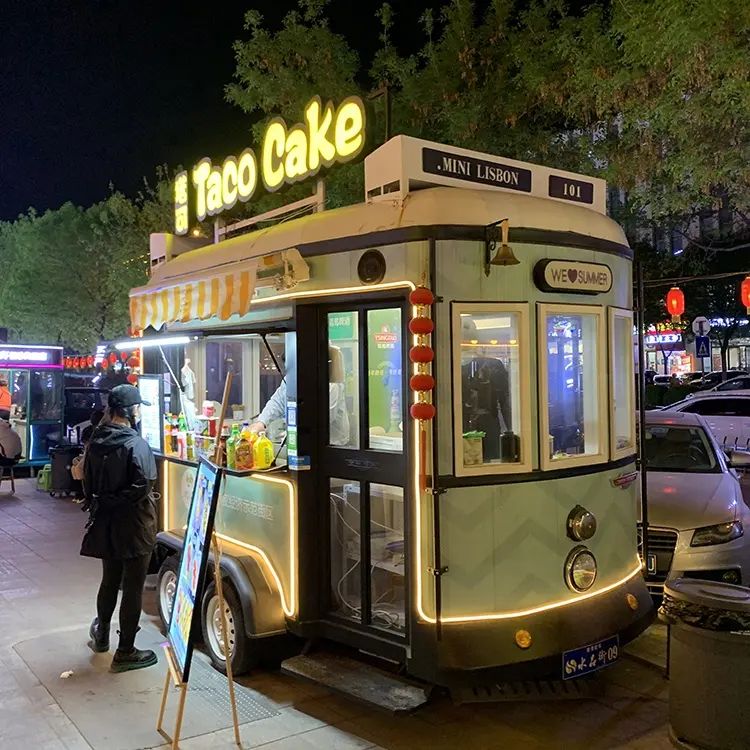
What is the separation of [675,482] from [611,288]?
117 inches

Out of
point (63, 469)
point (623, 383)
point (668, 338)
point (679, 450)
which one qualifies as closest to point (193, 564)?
point (623, 383)

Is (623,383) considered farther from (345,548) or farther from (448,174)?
(345,548)

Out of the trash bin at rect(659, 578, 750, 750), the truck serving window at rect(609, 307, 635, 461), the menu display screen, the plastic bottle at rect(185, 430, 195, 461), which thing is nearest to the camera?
the trash bin at rect(659, 578, 750, 750)

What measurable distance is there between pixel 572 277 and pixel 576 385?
2.36 ft

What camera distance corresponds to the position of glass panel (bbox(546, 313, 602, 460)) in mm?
4887

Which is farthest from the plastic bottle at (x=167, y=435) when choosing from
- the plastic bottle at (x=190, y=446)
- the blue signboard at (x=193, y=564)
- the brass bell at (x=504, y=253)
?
the brass bell at (x=504, y=253)

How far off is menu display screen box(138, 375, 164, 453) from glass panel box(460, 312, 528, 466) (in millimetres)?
3585

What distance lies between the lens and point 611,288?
511cm

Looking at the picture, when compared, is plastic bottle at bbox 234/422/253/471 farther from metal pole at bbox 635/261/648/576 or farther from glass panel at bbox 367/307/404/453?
metal pole at bbox 635/261/648/576

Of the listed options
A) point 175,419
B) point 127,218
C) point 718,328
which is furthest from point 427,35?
point 718,328

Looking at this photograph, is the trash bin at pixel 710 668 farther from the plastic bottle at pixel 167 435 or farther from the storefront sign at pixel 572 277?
the plastic bottle at pixel 167 435

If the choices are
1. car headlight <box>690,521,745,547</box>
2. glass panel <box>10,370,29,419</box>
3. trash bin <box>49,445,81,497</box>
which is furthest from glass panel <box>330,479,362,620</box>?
glass panel <box>10,370,29,419</box>

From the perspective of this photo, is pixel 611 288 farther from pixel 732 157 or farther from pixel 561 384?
pixel 732 157

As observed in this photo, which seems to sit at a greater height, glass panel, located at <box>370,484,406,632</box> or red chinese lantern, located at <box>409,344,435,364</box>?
red chinese lantern, located at <box>409,344,435,364</box>
